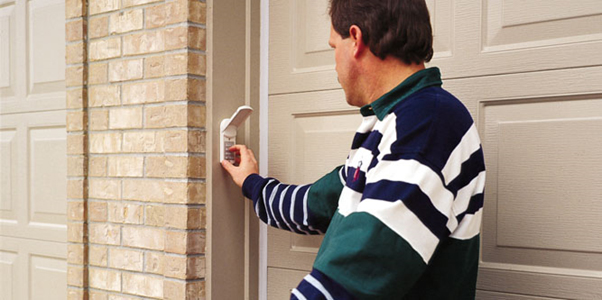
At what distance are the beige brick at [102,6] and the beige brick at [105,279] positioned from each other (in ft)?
3.60

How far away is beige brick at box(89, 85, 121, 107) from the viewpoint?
2.51m

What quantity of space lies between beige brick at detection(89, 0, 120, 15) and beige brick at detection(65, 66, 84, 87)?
0.25 m

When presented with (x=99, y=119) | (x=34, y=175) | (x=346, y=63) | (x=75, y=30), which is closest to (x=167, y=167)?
(x=99, y=119)

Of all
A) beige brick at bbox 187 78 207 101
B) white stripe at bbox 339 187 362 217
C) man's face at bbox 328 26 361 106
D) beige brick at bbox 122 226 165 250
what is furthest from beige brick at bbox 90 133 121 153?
white stripe at bbox 339 187 362 217

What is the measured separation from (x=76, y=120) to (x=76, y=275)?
0.67m

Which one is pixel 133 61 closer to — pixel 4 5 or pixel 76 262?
pixel 76 262

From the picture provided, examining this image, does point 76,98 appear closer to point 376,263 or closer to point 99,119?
point 99,119

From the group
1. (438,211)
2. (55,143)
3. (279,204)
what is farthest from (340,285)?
(55,143)

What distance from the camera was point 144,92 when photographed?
7.86ft

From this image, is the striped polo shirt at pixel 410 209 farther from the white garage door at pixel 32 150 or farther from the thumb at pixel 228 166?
the white garage door at pixel 32 150

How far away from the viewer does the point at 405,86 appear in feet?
4.89

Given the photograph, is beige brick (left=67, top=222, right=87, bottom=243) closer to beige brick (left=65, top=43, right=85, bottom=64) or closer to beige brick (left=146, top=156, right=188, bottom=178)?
beige brick (left=146, top=156, right=188, bottom=178)

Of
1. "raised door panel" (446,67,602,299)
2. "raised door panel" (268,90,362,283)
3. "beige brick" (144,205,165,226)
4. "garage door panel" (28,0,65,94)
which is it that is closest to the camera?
"raised door panel" (446,67,602,299)

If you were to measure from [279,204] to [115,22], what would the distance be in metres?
1.10
